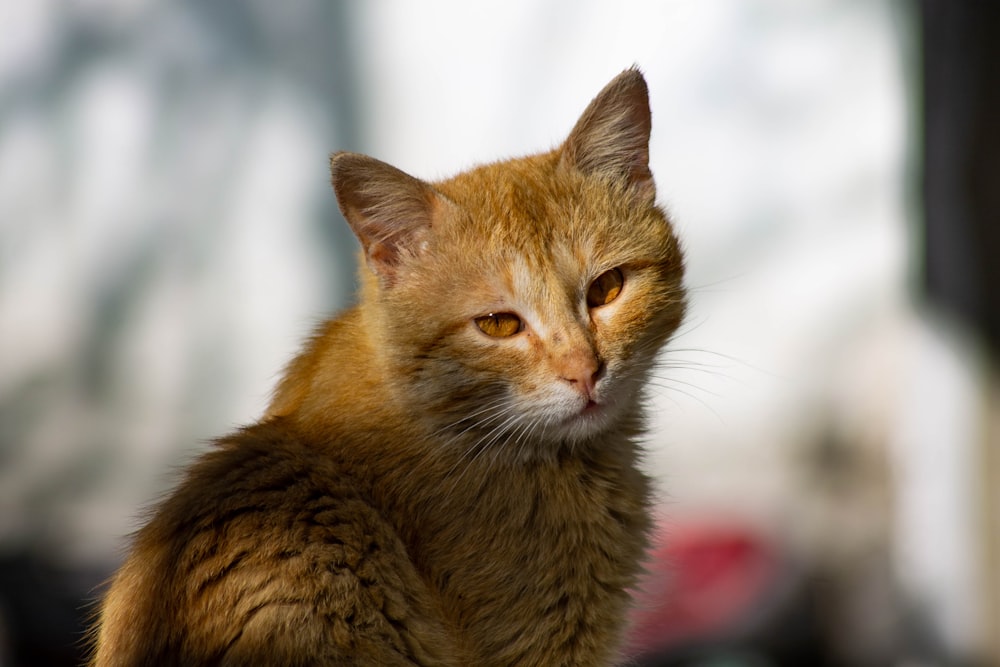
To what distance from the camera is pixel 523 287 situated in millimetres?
2148

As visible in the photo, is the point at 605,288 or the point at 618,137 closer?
the point at 605,288

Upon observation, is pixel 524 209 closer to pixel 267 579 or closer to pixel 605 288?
pixel 605 288

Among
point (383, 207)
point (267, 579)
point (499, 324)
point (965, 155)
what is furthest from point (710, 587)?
point (267, 579)

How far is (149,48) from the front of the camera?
4.50m

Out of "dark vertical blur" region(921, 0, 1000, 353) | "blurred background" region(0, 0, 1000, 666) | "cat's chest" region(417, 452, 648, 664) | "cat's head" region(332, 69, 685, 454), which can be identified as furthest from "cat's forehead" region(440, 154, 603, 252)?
"dark vertical blur" region(921, 0, 1000, 353)

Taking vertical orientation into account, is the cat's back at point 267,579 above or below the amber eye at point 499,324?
below

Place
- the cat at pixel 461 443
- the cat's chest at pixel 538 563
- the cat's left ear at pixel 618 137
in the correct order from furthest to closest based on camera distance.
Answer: the cat's left ear at pixel 618 137
the cat's chest at pixel 538 563
the cat at pixel 461 443

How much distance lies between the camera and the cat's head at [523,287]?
211cm

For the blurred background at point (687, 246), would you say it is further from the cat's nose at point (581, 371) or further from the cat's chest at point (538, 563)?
the cat's nose at point (581, 371)

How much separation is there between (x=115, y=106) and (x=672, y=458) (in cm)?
285

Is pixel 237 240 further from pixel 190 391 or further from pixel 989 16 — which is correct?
pixel 989 16

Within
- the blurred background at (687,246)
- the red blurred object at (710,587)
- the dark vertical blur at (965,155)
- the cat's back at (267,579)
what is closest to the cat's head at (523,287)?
the cat's back at (267,579)

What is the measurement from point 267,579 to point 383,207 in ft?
2.63

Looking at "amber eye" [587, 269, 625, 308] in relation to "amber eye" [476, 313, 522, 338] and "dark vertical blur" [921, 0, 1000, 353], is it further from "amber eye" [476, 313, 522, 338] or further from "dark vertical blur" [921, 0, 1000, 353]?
"dark vertical blur" [921, 0, 1000, 353]
